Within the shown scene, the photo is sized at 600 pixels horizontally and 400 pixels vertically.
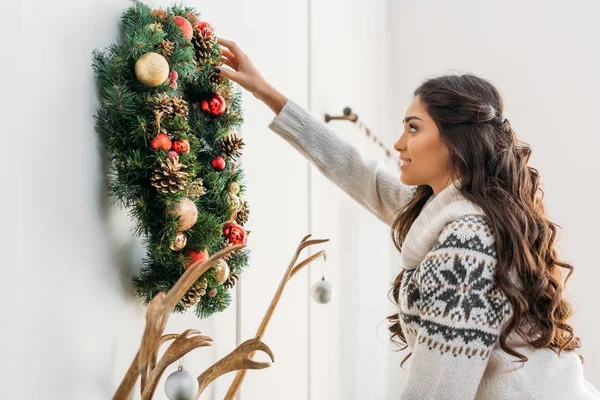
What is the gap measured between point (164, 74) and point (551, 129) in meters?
2.24

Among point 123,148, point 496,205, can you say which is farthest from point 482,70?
point 123,148

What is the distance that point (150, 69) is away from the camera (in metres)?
0.87

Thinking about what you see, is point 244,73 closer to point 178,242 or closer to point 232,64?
point 232,64

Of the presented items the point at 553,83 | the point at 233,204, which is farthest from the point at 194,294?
the point at 553,83

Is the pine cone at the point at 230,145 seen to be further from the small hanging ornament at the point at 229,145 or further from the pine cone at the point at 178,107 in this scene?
the pine cone at the point at 178,107

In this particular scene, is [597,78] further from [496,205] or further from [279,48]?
[496,205]

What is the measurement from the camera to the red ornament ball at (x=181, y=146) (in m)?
0.90

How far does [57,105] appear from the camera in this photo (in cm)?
81

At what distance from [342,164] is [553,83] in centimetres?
170

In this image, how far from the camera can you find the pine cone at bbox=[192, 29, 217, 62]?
39.9 inches

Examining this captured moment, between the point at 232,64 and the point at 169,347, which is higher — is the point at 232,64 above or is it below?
above

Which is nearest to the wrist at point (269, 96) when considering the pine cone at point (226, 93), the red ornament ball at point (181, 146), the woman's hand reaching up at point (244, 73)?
the woman's hand reaching up at point (244, 73)

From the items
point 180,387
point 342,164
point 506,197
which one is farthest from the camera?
point 342,164

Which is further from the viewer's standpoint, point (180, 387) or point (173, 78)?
point (173, 78)
